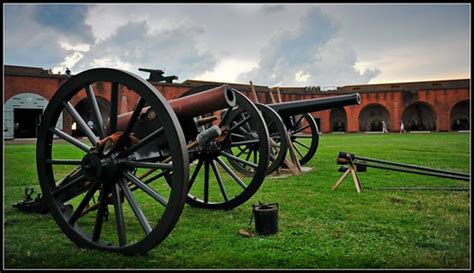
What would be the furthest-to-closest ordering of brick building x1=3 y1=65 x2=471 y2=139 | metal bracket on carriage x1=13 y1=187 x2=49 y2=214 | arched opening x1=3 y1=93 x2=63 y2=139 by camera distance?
brick building x1=3 y1=65 x2=471 y2=139 → arched opening x1=3 y1=93 x2=63 y2=139 → metal bracket on carriage x1=13 y1=187 x2=49 y2=214

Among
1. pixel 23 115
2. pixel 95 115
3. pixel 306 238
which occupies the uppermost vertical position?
pixel 23 115

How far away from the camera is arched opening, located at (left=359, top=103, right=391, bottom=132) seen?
3544 centimetres

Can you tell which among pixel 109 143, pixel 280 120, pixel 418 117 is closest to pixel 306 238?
pixel 109 143

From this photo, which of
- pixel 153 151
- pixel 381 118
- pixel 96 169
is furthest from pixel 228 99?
pixel 381 118

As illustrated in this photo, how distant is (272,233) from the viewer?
3.48 metres

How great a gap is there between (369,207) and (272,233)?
162 cm

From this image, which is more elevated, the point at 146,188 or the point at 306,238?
the point at 146,188

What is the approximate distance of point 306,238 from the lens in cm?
336

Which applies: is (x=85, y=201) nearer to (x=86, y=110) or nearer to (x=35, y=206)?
(x=35, y=206)

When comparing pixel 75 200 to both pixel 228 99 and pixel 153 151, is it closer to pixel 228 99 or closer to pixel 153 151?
pixel 153 151

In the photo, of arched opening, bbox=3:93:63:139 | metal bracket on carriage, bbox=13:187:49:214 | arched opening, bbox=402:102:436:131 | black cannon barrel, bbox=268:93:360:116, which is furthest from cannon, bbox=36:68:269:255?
arched opening, bbox=402:102:436:131

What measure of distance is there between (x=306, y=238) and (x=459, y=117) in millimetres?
35117

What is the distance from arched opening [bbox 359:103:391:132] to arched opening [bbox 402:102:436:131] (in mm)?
1717

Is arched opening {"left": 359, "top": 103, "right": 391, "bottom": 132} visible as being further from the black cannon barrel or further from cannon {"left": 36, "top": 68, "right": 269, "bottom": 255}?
cannon {"left": 36, "top": 68, "right": 269, "bottom": 255}
